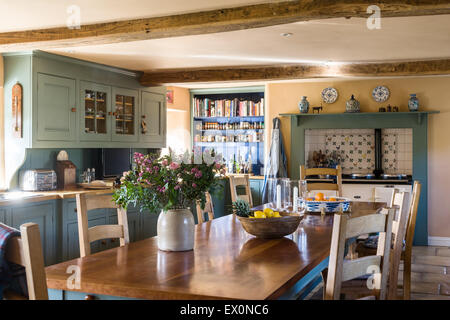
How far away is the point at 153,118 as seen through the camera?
667cm

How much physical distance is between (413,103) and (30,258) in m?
6.28

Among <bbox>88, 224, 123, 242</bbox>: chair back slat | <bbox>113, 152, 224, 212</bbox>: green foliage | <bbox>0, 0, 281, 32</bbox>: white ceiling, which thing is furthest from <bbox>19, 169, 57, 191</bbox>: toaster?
<bbox>113, 152, 224, 212</bbox>: green foliage

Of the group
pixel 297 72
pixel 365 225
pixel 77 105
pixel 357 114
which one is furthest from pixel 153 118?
pixel 365 225

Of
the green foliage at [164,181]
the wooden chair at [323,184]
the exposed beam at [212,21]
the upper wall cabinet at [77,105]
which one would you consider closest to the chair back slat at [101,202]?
the green foliage at [164,181]

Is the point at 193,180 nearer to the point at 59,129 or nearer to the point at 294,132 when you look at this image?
the point at 59,129

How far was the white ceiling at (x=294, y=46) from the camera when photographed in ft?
13.5

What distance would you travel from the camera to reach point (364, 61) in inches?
225

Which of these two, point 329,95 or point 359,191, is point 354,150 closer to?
point 359,191

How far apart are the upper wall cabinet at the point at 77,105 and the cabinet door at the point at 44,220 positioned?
74 centimetres

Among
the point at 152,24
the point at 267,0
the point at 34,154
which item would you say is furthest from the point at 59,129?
the point at 267,0

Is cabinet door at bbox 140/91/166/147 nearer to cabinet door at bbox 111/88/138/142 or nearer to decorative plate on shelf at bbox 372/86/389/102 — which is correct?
cabinet door at bbox 111/88/138/142

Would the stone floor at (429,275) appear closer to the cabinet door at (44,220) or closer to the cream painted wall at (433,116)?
the cream painted wall at (433,116)
